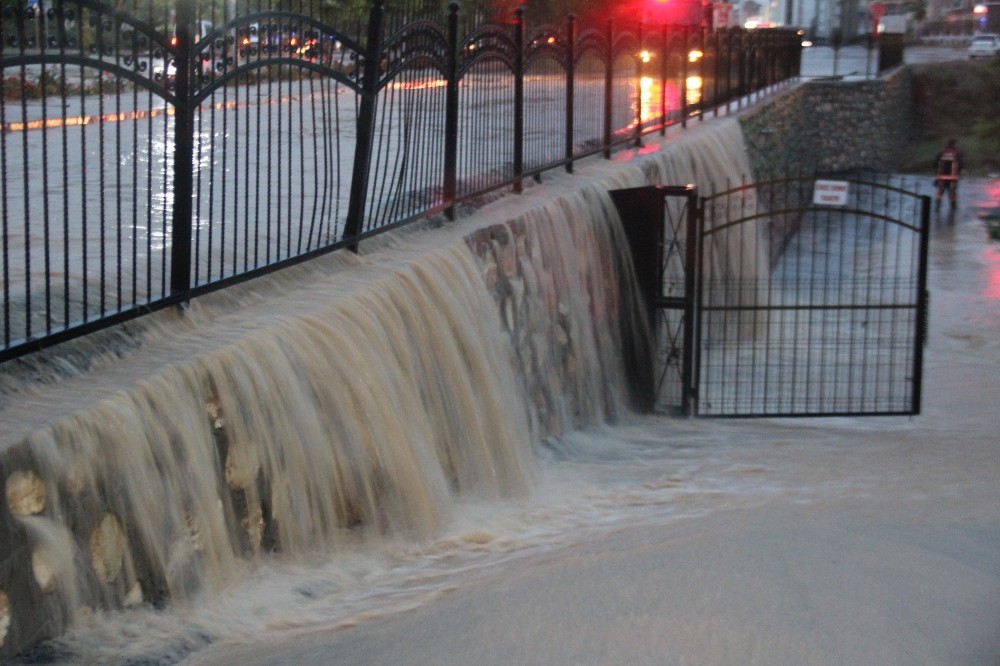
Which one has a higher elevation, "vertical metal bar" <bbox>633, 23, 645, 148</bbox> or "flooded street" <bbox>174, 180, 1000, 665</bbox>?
"vertical metal bar" <bbox>633, 23, 645, 148</bbox>

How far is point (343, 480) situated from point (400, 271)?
161 cm

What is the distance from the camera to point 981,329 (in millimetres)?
16125

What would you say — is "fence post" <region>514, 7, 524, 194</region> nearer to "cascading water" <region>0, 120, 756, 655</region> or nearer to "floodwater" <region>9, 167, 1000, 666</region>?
"cascading water" <region>0, 120, 756, 655</region>

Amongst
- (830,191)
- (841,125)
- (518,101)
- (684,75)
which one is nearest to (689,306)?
(830,191)

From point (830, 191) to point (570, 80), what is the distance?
2.51 metres

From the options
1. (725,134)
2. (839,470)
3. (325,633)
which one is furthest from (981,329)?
(325,633)

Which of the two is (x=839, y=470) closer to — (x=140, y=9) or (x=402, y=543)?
(x=402, y=543)

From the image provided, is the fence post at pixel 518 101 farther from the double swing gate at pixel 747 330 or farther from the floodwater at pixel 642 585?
the floodwater at pixel 642 585

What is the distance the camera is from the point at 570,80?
11.9 metres

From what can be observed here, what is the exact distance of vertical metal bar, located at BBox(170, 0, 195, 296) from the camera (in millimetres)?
5789

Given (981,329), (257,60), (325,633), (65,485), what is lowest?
(981,329)

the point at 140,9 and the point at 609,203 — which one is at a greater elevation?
the point at 140,9

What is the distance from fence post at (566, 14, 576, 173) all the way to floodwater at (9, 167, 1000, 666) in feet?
12.9

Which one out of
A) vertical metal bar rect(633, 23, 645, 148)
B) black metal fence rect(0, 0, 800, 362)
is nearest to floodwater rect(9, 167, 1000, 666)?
black metal fence rect(0, 0, 800, 362)
